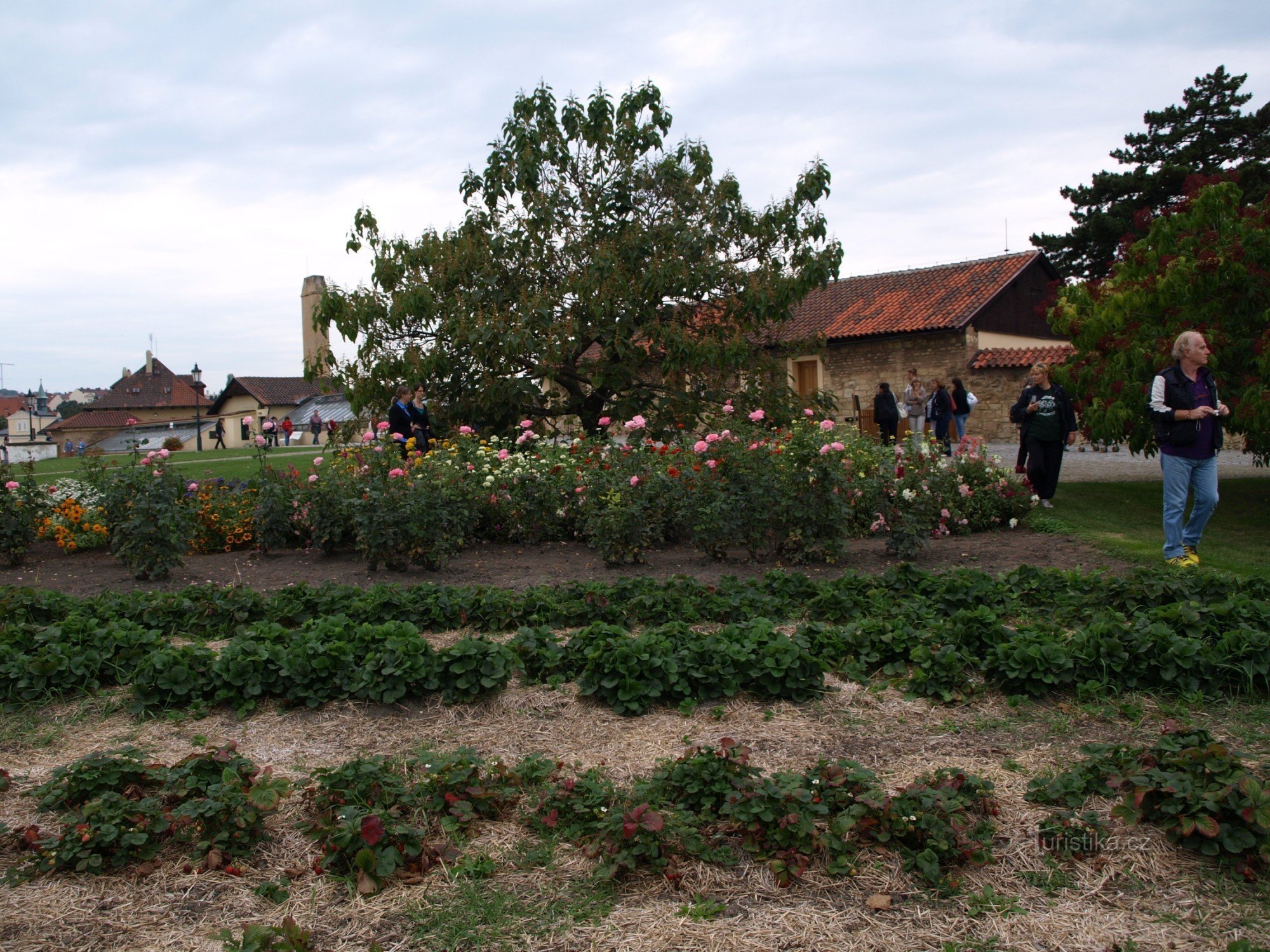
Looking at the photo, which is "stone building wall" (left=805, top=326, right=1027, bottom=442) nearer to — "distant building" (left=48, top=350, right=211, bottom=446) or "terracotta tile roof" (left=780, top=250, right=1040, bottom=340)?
"terracotta tile roof" (left=780, top=250, right=1040, bottom=340)

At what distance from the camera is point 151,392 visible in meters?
74.1

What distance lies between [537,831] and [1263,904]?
79.1 inches

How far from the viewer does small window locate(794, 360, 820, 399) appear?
2736 cm

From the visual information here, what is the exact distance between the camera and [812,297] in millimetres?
29141

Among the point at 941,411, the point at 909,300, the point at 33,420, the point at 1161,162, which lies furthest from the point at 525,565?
the point at 33,420

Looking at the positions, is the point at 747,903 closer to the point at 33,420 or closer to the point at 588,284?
the point at 588,284

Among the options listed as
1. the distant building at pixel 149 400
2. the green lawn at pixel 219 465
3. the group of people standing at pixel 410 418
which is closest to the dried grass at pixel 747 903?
the group of people standing at pixel 410 418

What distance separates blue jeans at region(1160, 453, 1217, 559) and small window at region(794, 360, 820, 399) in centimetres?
2043

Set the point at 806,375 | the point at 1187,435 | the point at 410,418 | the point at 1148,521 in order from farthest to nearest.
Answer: the point at 806,375 < the point at 410,418 < the point at 1148,521 < the point at 1187,435

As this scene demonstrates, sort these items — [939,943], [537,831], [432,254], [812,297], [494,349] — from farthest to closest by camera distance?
[812,297], [432,254], [494,349], [537,831], [939,943]

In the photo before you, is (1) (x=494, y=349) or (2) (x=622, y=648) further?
(1) (x=494, y=349)

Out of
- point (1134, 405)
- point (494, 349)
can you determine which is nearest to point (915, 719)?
point (1134, 405)

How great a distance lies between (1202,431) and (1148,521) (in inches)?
126

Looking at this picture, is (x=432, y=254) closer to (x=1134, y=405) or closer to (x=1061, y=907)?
(x=1134, y=405)
